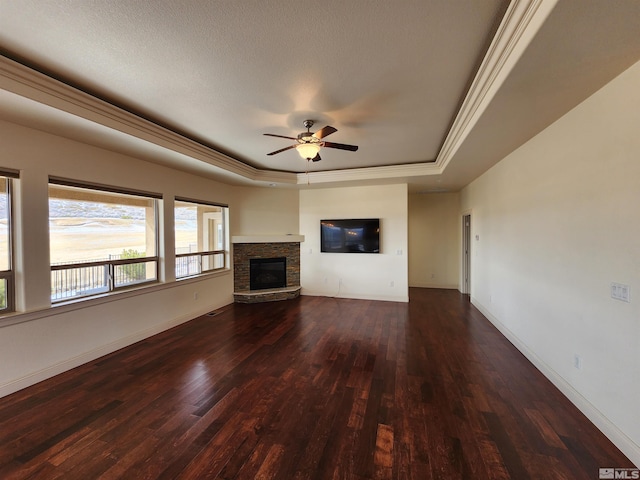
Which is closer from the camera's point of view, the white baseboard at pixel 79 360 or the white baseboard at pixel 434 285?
the white baseboard at pixel 79 360

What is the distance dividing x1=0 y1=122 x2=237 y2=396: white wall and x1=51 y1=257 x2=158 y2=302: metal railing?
6.8 inches

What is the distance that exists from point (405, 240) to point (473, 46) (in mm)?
4141

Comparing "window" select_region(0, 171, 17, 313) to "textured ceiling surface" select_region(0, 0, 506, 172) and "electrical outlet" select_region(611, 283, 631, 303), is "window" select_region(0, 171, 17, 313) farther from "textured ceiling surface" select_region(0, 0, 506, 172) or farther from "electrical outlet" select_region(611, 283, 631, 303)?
"electrical outlet" select_region(611, 283, 631, 303)

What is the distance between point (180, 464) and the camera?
170 cm

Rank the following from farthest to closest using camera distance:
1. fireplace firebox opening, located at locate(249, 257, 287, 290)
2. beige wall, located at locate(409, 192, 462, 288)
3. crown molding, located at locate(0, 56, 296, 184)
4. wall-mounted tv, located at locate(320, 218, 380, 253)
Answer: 1. beige wall, located at locate(409, 192, 462, 288)
2. fireplace firebox opening, located at locate(249, 257, 287, 290)
3. wall-mounted tv, located at locate(320, 218, 380, 253)
4. crown molding, located at locate(0, 56, 296, 184)

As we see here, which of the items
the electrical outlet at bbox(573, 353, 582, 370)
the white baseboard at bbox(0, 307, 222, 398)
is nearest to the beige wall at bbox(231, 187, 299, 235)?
the white baseboard at bbox(0, 307, 222, 398)

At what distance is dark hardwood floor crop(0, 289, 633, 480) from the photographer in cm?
169

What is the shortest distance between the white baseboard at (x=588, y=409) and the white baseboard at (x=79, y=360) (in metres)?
4.98

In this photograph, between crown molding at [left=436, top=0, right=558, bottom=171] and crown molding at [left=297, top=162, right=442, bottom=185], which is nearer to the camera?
crown molding at [left=436, top=0, right=558, bottom=171]

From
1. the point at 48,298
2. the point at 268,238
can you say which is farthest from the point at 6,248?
the point at 268,238

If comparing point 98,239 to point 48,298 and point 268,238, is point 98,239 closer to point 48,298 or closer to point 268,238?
point 48,298

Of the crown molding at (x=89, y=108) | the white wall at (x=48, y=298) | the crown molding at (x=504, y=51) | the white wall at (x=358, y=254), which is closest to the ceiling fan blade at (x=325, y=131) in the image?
the crown molding at (x=504, y=51)

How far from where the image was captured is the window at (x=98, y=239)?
2.96m

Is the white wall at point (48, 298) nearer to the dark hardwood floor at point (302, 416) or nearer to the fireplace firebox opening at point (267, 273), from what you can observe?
the dark hardwood floor at point (302, 416)
